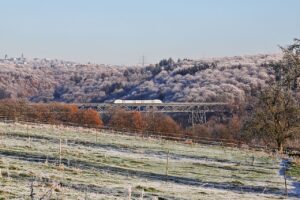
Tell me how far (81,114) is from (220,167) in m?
94.7

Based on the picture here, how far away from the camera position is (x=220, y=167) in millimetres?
35156

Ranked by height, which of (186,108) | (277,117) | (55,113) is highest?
(186,108)

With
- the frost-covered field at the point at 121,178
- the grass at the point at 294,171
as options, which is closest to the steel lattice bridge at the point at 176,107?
the grass at the point at 294,171

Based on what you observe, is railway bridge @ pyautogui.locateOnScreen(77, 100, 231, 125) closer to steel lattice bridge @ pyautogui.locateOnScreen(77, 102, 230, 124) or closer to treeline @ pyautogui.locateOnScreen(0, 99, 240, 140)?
steel lattice bridge @ pyautogui.locateOnScreen(77, 102, 230, 124)

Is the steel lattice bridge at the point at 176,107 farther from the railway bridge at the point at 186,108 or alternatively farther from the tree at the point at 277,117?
the tree at the point at 277,117

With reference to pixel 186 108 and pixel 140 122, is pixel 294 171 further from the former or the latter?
pixel 186 108

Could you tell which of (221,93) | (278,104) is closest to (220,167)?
(278,104)

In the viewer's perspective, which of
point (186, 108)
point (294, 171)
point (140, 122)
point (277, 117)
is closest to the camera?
point (294, 171)

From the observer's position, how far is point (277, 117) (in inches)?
2227

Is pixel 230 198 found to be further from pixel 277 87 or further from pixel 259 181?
pixel 277 87

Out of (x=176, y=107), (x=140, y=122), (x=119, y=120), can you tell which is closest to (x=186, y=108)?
(x=176, y=107)

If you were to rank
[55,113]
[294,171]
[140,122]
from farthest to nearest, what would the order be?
[55,113]
[140,122]
[294,171]

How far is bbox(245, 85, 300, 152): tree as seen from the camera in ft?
184

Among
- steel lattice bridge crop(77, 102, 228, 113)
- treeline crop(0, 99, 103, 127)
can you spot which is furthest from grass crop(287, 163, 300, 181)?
steel lattice bridge crop(77, 102, 228, 113)
